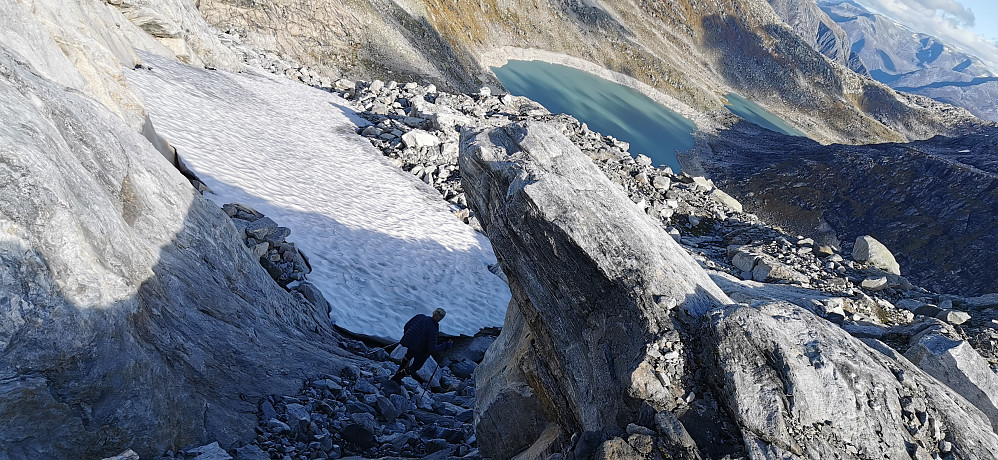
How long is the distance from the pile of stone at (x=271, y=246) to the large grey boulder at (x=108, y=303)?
10.5 feet

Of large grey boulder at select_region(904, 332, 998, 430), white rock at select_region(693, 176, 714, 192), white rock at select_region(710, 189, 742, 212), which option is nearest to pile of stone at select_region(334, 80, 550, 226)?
white rock at select_region(693, 176, 714, 192)

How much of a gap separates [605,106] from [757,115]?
211ft

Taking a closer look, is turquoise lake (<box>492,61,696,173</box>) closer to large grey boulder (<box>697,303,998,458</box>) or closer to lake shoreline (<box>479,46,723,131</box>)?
lake shoreline (<box>479,46,723,131</box>)

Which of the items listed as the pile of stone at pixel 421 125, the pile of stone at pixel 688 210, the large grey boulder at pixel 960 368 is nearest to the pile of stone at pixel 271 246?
the pile of stone at pixel 688 210

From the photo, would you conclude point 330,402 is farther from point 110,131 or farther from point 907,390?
point 907,390

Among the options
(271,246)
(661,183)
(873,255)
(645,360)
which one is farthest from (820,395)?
(873,255)

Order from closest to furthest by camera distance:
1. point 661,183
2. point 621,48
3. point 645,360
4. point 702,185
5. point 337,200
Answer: point 645,360 < point 337,200 < point 661,183 < point 702,185 < point 621,48

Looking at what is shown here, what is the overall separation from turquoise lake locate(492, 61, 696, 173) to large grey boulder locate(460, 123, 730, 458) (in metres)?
55.0

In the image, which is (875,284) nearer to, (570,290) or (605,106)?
(570,290)

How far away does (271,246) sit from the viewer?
13.3 metres

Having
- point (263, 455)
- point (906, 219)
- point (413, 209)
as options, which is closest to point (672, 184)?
point (413, 209)

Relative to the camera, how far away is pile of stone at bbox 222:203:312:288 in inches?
493

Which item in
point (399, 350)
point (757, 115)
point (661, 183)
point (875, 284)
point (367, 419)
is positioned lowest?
point (399, 350)

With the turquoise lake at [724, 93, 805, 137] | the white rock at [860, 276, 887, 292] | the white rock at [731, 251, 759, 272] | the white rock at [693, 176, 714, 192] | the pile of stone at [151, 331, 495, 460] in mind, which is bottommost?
the pile of stone at [151, 331, 495, 460]
